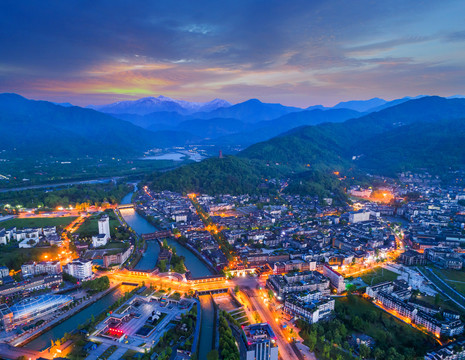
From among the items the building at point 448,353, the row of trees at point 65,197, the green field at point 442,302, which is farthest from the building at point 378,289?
Result: the row of trees at point 65,197

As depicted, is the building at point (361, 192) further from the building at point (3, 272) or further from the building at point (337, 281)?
the building at point (3, 272)

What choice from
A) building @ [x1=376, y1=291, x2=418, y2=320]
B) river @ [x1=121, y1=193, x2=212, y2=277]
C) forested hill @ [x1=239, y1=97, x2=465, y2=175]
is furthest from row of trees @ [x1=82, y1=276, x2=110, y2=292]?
forested hill @ [x1=239, y1=97, x2=465, y2=175]

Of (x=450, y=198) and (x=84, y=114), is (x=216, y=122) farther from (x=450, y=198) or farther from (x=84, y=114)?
(x=450, y=198)

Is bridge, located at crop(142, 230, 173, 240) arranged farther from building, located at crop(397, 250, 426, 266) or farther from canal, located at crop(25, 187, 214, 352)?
building, located at crop(397, 250, 426, 266)

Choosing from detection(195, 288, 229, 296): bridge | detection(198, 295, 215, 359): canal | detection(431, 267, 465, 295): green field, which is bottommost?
detection(198, 295, 215, 359): canal

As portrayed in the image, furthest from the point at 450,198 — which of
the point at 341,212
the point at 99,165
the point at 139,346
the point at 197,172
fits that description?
the point at 99,165
